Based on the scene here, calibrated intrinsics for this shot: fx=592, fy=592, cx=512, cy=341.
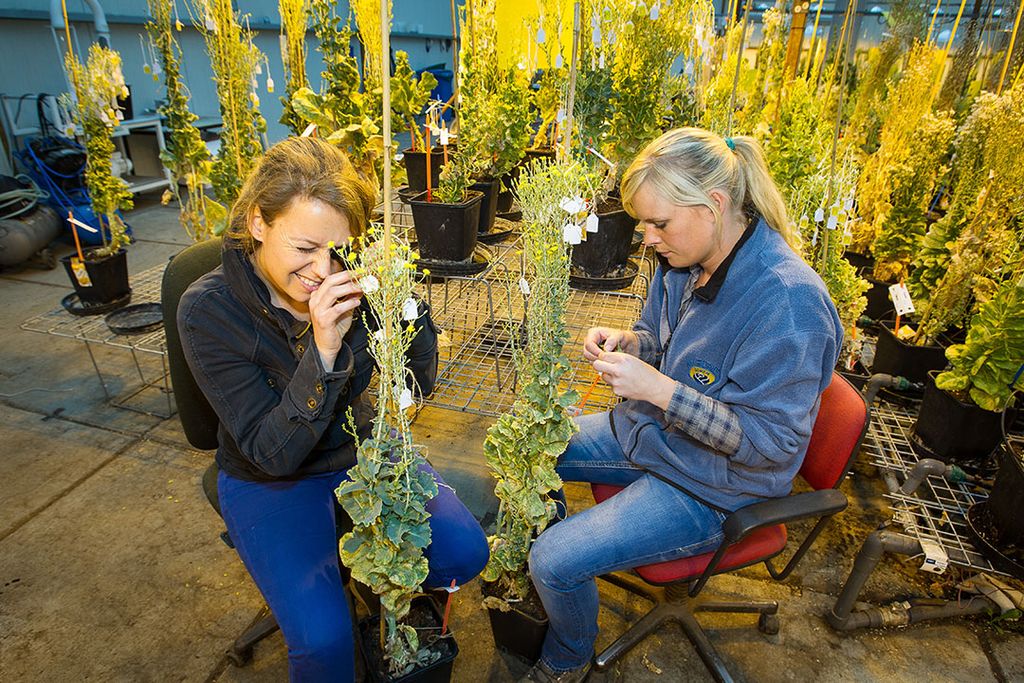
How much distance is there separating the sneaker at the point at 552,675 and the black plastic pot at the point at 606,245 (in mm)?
1292

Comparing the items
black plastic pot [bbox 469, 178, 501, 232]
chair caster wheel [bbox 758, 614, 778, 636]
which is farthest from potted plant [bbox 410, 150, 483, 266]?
chair caster wheel [bbox 758, 614, 778, 636]

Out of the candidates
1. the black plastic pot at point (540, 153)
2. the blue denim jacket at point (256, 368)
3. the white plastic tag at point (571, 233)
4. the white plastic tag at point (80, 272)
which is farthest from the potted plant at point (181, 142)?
the white plastic tag at point (571, 233)

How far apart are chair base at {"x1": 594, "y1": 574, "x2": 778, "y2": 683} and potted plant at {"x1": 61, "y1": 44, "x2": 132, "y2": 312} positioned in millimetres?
2797

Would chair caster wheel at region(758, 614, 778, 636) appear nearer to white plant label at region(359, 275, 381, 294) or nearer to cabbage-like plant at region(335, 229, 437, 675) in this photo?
cabbage-like plant at region(335, 229, 437, 675)

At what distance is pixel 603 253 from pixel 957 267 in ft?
5.06

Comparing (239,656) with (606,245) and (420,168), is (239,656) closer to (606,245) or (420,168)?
(606,245)

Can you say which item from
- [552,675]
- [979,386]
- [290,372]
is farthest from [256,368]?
[979,386]

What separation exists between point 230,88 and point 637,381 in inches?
95.5

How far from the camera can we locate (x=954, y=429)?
222 cm

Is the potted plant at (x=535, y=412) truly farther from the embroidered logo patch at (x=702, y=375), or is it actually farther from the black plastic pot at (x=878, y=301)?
the black plastic pot at (x=878, y=301)

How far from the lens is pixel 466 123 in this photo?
2.59 metres

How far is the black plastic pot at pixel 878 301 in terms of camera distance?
3275 mm

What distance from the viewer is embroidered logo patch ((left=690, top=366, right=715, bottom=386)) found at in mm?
1429

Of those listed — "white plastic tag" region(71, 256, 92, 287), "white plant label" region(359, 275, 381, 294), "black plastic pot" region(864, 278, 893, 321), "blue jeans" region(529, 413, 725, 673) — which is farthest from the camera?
"black plastic pot" region(864, 278, 893, 321)
